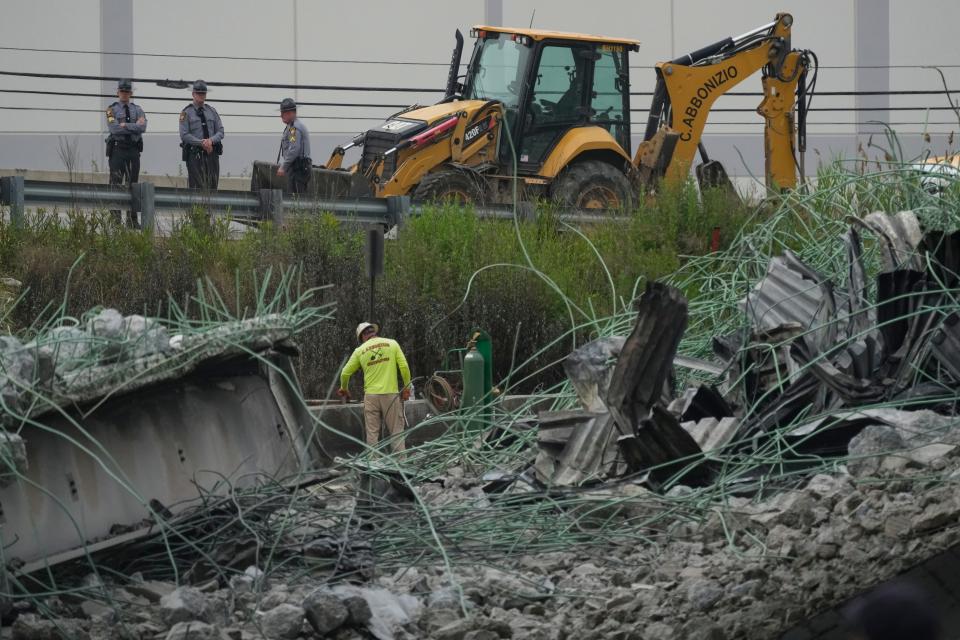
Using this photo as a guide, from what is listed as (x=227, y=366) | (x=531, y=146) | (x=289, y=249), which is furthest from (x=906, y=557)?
(x=531, y=146)

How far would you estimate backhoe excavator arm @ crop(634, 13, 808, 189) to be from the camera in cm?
1939

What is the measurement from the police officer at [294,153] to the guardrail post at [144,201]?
2764mm

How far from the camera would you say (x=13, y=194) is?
14961 millimetres

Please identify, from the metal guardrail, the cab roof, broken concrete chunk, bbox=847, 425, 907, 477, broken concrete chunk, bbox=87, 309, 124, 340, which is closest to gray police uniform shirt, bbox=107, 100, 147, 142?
the metal guardrail

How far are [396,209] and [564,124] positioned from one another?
11.0 ft

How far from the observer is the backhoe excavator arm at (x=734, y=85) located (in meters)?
19.4

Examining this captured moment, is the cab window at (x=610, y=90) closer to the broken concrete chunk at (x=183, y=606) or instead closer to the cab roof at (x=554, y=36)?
the cab roof at (x=554, y=36)

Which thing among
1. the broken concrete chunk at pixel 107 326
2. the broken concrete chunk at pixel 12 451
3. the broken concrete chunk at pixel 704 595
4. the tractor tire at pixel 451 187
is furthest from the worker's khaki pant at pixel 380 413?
the broken concrete chunk at pixel 12 451

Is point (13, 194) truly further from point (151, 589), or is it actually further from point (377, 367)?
point (151, 589)

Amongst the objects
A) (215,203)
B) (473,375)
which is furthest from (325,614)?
(215,203)

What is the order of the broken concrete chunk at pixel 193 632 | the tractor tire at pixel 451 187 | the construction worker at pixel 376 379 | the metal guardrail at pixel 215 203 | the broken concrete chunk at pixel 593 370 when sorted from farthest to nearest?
the tractor tire at pixel 451 187 → the metal guardrail at pixel 215 203 → the construction worker at pixel 376 379 → the broken concrete chunk at pixel 593 370 → the broken concrete chunk at pixel 193 632

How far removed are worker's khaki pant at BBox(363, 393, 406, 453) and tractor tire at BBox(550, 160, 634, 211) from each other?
6.77 m

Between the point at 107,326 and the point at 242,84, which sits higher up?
the point at 242,84

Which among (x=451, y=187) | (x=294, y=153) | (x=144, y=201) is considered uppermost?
(x=294, y=153)
